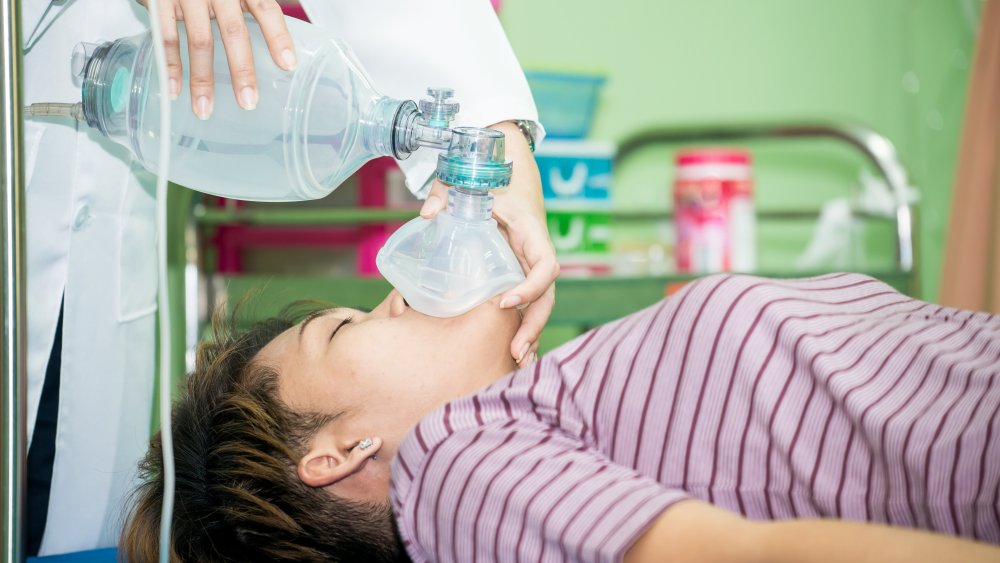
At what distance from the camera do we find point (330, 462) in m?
0.95

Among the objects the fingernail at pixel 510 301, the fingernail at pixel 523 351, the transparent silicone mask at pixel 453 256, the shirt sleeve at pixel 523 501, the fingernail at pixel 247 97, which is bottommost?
the shirt sleeve at pixel 523 501

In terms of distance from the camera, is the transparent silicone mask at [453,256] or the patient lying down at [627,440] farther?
the transparent silicone mask at [453,256]

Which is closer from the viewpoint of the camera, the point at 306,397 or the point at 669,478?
the point at 669,478

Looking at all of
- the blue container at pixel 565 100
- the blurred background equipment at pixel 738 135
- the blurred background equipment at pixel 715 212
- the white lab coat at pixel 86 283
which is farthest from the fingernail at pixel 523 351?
the blurred background equipment at pixel 715 212

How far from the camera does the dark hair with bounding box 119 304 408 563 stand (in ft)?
3.14

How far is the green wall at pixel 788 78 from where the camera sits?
257 cm

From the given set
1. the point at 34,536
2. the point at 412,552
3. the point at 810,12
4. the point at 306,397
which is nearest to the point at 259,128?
the point at 306,397

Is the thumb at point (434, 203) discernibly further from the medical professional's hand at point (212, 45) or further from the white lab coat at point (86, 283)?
the white lab coat at point (86, 283)

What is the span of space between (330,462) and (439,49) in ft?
1.80

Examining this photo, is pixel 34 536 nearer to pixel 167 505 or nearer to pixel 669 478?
pixel 167 505

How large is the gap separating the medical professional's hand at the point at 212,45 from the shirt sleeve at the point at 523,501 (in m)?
0.40

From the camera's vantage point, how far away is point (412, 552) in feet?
2.66

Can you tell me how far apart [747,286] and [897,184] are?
5.18 ft

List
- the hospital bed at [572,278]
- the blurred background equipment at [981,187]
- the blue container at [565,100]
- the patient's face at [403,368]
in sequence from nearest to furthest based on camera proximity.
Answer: the patient's face at [403,368], the hospital bed at [572,278], the blurred background equipment at [981,187], the blue container at [565,100]
